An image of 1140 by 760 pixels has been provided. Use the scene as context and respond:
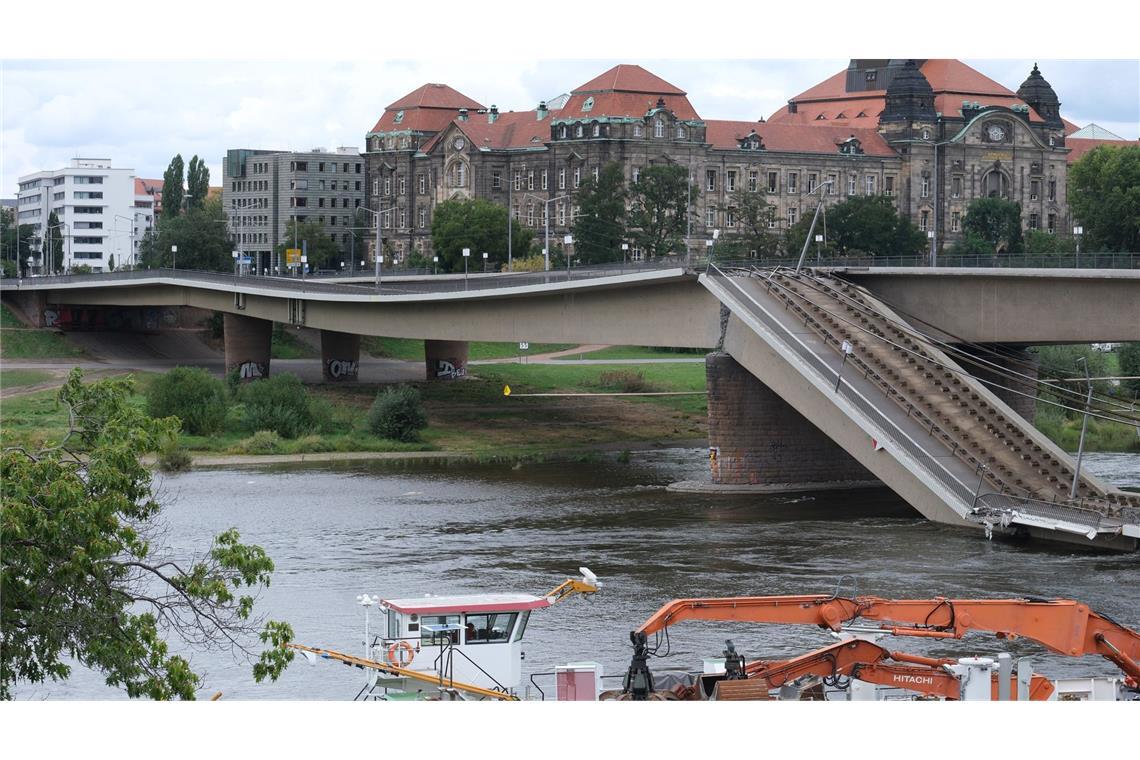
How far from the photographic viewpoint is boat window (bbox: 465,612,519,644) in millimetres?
31359

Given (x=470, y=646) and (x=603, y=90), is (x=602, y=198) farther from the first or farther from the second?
(x=470, y=646)

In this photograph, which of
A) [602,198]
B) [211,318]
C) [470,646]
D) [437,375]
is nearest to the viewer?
[470,646]

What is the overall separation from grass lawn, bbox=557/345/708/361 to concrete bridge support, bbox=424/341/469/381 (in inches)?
583

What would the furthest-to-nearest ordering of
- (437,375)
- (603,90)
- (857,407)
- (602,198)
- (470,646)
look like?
(603,90)
(602,198)
(437,375)
(857,407)
(470,646)

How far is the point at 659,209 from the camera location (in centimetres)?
15725

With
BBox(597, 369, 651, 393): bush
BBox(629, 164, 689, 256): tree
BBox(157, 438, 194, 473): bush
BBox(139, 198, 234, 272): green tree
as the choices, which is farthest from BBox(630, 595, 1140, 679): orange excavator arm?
BBox(139, 198, 234, 272): green tree

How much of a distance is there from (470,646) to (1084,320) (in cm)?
3646

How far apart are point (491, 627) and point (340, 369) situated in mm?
75437

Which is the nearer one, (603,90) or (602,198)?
(602,198)

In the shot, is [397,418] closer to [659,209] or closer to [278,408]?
[278,408]

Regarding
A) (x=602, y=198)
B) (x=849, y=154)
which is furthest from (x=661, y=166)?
(x=849, y=154)

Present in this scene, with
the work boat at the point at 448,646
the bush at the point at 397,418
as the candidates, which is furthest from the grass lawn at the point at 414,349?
the work boat at the point at 448,646

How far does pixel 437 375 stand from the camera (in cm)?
10694

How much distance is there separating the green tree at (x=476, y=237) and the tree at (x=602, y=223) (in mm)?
5505
